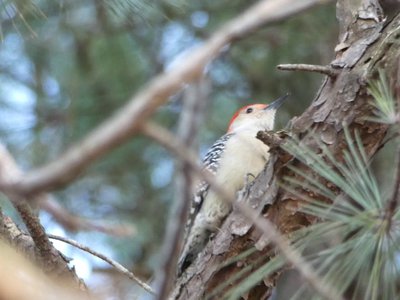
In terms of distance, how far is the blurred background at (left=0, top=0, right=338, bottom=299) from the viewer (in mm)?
5086

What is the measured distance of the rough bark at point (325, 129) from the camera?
7.71ft

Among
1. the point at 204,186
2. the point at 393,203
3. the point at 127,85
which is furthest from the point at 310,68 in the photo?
the point at 127,85

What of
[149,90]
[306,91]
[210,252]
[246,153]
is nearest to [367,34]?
[210,252]

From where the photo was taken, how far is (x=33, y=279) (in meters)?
1.13

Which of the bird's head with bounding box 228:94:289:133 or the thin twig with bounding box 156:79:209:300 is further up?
the thin twig with bounding box 156:79:209:300

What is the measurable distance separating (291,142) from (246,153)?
1429 millimetres

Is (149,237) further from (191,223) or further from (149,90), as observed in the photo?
(149,90)

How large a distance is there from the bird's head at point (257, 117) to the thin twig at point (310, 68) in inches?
68.8

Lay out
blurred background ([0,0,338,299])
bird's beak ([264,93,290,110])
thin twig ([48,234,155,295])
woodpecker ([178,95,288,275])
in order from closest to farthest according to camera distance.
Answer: thin twig ([48,234,155,295]) < woodpecker ([178,95,288,275]) < bird's beak ([264,93,290,110]) < blurred background ([0,0,338,299])

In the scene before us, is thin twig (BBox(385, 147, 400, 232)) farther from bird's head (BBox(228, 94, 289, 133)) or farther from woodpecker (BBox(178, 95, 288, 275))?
bird's head (BBox(228, 94, 289, 133))

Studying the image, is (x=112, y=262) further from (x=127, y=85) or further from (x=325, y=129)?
(x=127, y=85)

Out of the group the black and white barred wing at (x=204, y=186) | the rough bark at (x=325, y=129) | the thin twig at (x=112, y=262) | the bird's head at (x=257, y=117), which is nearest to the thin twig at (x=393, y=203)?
the rough bark at (x=325, y=129)

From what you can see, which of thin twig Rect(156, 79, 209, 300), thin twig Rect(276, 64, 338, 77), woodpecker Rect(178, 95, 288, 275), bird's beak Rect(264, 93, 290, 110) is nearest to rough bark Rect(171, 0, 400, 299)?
thin twig Rect(276, 64, 338, 77)

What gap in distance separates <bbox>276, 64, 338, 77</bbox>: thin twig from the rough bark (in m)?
0.02
